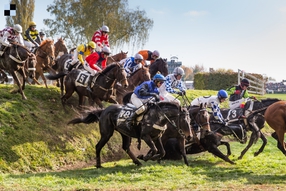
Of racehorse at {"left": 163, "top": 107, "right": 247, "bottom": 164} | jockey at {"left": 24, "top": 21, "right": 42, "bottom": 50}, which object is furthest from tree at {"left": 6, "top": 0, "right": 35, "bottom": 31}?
racehorse at {"left": 163, "top": 107, "right": 247, "bottom": 164}

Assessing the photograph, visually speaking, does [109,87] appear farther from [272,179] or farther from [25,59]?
[272,179]

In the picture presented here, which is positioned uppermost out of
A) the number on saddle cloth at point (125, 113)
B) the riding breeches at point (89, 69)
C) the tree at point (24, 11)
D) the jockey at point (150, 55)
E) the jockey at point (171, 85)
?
the tree at point (24, 11)

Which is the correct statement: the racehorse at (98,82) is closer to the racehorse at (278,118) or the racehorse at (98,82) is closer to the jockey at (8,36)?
the jockey at (8,36)

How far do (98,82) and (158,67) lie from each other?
11.1 feet

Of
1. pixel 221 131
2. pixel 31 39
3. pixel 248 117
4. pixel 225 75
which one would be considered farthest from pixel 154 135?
pixel 225 75

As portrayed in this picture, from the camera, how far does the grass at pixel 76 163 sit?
27.1ft

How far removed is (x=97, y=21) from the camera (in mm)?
31219

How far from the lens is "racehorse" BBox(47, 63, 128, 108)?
12.4 m

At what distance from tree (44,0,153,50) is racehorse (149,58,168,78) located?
16526 mm

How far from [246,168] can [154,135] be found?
7.81ft

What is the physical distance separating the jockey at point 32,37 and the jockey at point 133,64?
11.3 feet

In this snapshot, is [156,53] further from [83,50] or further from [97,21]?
[97,21]

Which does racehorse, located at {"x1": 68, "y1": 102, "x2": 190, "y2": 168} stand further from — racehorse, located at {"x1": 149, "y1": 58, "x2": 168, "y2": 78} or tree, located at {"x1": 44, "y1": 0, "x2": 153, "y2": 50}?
tree, located at {"x1": 44, "y1": 0, "x2": 153, "y2": 50}

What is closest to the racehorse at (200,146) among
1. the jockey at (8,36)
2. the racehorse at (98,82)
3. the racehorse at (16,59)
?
the racehorse at (98,82)
